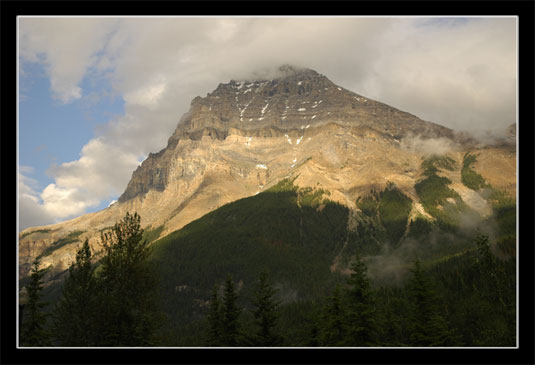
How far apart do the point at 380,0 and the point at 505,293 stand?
31.1 meters

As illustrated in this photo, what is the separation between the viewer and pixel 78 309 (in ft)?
105

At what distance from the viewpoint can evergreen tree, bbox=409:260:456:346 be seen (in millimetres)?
33781

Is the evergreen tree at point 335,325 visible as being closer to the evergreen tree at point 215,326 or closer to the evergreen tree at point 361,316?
the evergreen tree at point 361,316

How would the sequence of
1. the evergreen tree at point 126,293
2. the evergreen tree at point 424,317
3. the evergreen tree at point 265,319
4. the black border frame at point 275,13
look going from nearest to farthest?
1. the black border frame at point 275,13
2. the evergreen tree at point 126,293
3. the evergreen tree at point 424,317
4. the evergreen tree at point 265,319

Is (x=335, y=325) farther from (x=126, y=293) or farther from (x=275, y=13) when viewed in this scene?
(x=275, y=13)

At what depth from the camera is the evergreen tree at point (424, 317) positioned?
111 feet

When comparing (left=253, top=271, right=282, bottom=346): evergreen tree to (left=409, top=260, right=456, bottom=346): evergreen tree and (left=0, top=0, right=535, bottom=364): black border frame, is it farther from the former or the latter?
(left=0, top=0, right=535, bottom=364): black border frame

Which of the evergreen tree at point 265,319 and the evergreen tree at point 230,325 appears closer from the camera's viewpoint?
the evergreen tree at point 230,325

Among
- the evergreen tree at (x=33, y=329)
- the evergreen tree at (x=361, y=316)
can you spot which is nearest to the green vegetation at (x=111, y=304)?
the evergreen tree at (x=33, y=329)

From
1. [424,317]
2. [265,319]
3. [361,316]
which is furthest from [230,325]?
[424,317]

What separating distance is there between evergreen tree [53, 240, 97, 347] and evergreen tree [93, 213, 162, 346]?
0.80m

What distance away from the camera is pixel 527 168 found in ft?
43.1

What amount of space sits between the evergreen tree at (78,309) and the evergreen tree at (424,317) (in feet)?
80.6

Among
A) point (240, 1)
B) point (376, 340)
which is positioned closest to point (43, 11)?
point (240, 1)
